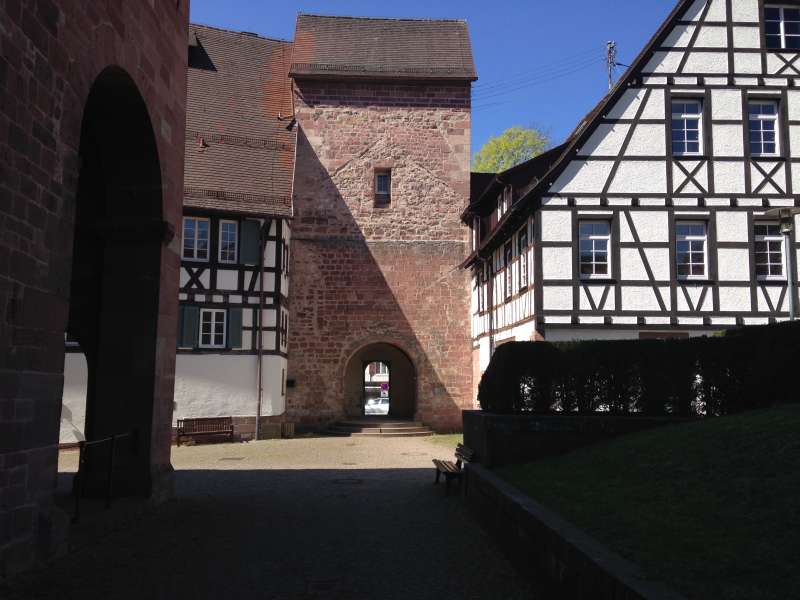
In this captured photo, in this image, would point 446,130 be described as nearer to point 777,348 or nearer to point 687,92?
point 687,92

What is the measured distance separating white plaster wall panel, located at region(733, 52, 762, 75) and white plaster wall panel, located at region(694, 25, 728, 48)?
1.22ft

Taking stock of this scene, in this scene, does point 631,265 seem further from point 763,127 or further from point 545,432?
point 545,432

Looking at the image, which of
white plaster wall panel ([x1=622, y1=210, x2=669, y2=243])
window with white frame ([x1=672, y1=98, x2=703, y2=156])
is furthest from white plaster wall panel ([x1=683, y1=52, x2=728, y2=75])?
white plaster wall panel ([x1=622, y1=210, x2=669, y2=243])

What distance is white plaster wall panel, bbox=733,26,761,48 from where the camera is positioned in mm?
15992

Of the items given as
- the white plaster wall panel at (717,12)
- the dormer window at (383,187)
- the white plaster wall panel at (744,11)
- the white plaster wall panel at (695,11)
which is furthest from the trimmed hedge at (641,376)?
the dormer window at (383,187)

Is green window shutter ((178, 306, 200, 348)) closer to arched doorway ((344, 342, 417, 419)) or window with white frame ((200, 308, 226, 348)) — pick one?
window with white frame ((200, 308, 226, 348))

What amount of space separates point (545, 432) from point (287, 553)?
12.3ft

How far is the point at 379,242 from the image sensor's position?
2319cm

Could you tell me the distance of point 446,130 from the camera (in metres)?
23.9

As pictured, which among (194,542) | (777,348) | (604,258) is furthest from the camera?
(604,258)

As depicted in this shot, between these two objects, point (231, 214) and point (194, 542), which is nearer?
point (194, 542)

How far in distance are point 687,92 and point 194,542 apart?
13.5m

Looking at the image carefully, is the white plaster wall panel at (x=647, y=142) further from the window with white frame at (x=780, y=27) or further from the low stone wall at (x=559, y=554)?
the low stone wall at (x=559, y=554)

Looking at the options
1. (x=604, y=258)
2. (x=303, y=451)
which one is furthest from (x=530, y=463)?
(x=303, y=451)
